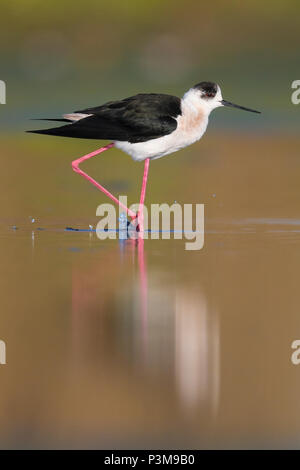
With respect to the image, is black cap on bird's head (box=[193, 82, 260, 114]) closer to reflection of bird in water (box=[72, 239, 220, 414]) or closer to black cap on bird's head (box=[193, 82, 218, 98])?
black cap on bird's head (box=[193, 82, 218, 98])

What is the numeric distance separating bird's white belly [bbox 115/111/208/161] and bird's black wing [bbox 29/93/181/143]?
49 millimetres

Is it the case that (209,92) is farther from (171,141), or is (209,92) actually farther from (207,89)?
(171,141)

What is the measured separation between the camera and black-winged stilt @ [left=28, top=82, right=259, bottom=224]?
6.68 metres

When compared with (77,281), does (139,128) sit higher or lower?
higher

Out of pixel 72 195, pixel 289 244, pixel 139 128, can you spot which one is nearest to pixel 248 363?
pixel 289 244

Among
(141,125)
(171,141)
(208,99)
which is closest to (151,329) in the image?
(141,125)

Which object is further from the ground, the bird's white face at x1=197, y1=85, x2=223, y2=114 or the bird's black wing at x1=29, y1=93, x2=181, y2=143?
the bird's white face at x1=197, y1=85, x2=223, y2=114

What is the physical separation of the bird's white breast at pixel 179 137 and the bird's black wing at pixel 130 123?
0.17 feet

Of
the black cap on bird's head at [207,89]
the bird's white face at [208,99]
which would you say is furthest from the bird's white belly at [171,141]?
the black cap on bird's head at [207,89]

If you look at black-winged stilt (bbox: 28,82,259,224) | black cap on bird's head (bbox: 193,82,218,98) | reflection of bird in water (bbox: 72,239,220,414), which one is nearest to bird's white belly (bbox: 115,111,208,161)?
black-winged stilt (bbox: 28,82,259,224)

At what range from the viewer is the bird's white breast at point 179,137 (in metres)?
6.79

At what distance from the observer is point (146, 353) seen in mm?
3184

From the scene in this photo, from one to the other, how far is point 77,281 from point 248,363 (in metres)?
1.50
